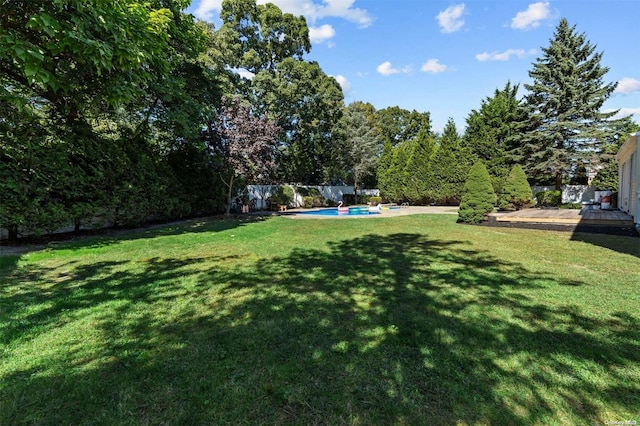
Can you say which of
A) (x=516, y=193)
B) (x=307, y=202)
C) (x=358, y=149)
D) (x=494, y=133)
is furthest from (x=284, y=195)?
(x=494, y=133)

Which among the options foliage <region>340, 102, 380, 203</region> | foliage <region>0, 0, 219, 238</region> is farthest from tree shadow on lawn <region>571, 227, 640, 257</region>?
foliage <region>340, 102, 380, 203</region>

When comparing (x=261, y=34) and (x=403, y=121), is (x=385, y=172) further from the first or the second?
(x=403, y=121)

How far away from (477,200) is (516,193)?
8475mm

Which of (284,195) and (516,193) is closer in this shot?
(516,193)

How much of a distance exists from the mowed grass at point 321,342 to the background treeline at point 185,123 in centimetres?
347

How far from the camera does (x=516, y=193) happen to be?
17984 millimetres

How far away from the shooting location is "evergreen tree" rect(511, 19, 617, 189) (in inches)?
787

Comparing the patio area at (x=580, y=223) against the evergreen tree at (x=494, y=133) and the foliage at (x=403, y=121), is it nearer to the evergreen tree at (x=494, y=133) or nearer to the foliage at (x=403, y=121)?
the evergreen tree at (x=494, y=133)

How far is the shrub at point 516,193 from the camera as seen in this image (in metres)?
18.0

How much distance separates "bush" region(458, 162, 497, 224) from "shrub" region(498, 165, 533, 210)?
26.1ft

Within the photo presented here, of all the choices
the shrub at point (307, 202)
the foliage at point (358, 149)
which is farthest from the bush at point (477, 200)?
the foliage at point (358, 149)

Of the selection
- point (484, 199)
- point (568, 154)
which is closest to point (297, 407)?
point (484, 199)

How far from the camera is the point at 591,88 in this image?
1995 centimetres

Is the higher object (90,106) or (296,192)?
(90,106)
